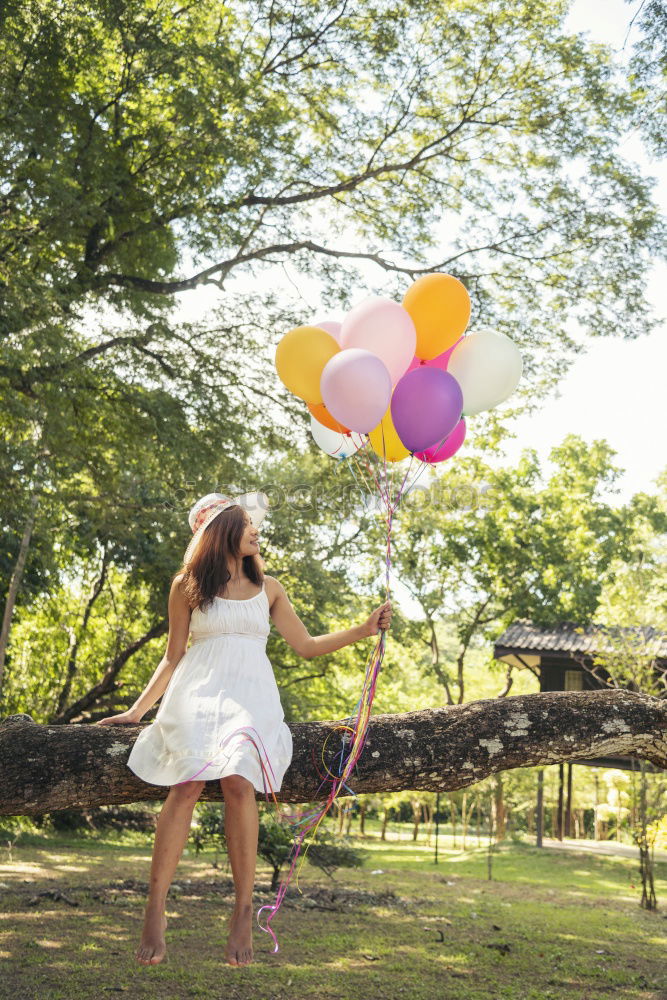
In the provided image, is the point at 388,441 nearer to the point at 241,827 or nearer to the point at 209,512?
the point at 209,512

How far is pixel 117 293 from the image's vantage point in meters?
9.10

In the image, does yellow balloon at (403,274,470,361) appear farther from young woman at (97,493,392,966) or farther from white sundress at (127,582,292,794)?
white sundress at (127,582,292,794)

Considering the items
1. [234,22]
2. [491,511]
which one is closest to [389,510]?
[234,22]

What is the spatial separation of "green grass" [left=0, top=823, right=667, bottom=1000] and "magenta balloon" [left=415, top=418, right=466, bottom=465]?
14.5 feet

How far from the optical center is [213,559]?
3730 millimetres

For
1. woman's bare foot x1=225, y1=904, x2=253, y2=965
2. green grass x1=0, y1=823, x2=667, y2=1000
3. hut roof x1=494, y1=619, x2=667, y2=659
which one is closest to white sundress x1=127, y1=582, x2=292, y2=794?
woman's bare foot x1=225, y1=904, x2=253, y2=965

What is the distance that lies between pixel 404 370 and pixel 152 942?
278 cm

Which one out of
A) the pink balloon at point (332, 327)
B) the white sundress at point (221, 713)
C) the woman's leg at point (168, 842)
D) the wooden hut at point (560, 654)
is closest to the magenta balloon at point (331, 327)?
the pink balloon at point (332, 327)

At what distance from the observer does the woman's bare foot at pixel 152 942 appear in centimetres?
308

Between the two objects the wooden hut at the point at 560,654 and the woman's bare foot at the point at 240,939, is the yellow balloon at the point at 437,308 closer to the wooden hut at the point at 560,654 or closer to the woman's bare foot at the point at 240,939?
the woman's bare foot at the point at 240,939

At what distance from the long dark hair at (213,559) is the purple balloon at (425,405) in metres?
0.93

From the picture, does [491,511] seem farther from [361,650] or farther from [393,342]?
[393,342]

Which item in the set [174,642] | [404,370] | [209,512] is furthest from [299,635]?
[404,370]

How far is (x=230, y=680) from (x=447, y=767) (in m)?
1.23
